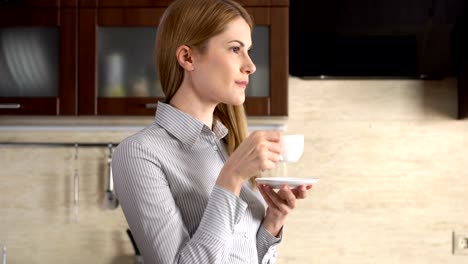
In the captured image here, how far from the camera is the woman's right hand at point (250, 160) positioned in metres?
1.08

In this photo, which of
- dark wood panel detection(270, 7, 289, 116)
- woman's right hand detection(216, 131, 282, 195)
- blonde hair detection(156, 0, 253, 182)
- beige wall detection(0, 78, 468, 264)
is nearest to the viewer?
woman's right hand detection(216, 131, 282, 195)

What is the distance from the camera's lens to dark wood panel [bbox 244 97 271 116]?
8.11 ft

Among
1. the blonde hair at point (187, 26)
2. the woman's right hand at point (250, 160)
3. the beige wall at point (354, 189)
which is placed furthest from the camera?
the beige wall at point (354, 189)

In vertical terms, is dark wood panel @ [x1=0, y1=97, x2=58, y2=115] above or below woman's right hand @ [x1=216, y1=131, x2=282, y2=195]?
below

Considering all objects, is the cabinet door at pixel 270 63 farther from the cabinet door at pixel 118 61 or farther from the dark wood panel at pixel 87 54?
the dark wood panel at pixel 87 54

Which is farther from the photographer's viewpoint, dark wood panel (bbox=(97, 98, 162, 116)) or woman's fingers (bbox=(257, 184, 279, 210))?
dark wood panel (bbox=(97, 98, 162, 116))

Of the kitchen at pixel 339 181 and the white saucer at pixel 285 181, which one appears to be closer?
the white saucer at pixel 285 181

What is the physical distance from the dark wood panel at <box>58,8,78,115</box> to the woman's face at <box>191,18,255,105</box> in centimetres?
139

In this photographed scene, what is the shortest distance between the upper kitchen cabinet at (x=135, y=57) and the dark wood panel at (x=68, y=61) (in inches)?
0.8

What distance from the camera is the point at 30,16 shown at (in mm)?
2541

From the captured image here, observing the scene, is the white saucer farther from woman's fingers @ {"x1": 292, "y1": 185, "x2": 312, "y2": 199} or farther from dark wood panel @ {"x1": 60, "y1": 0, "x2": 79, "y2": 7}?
dark wood panel @ {"x1": 60, "y1": 0, "x2": 79, "y2": 7}

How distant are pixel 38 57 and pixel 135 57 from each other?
0.37 meters

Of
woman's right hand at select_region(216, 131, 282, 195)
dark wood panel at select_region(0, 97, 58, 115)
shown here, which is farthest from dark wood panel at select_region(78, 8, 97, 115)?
woman's right hand at select_region(216, 131, 282, 195)

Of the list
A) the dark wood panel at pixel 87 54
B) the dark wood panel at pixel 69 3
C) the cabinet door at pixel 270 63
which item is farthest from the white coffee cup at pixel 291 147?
the dark wood panel at pixel 69 3
